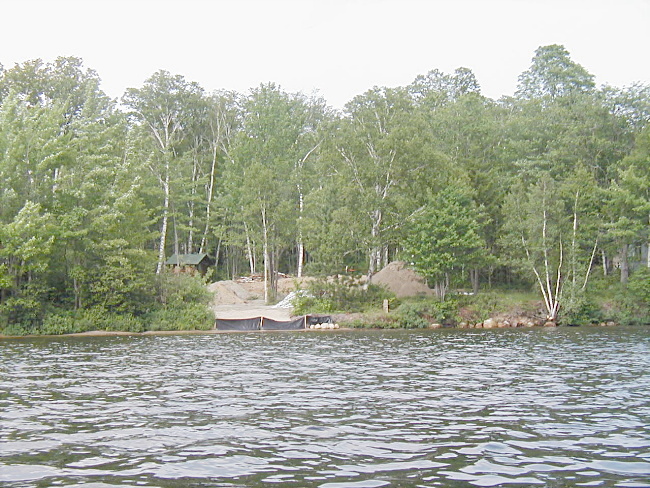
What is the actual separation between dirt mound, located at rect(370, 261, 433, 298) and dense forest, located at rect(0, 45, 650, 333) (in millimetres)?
1675

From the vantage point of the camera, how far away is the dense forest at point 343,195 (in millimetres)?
40312

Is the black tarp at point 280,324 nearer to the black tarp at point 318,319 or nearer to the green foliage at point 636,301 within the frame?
the black tarp at point 318,319

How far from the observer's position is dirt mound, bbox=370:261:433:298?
49250mm

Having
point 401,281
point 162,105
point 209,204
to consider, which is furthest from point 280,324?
point 162,105

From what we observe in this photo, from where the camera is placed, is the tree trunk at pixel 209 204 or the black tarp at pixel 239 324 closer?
the black tarp at pixel 239 324

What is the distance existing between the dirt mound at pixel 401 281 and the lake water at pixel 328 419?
2225 cm

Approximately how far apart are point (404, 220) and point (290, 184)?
46.2ft

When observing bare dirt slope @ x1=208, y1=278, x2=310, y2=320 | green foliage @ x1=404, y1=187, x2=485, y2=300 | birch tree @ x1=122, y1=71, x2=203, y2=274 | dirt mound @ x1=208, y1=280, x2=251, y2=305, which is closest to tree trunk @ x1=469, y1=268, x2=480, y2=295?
green foliage @ x1=404, y1=187, x2=485, y2=300

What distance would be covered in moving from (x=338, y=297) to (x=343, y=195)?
7.33 metres

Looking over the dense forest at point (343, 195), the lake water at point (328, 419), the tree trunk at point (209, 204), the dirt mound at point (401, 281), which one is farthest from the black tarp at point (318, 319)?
the tree trunk at point (209, 204)

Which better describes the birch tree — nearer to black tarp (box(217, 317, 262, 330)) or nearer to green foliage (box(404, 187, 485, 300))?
black tarp (box(217, 317, 262, 330))

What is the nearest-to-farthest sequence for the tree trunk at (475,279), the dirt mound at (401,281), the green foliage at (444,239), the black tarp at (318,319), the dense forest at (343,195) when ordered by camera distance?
the dense forest at (343,195) < the black tarp at (318,319) < the green foliage at (444,239) < the dirt mound at (401,281) < the tree trunk at (475,279)

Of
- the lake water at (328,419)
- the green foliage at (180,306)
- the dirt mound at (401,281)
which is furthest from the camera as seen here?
the dirt mound at (401,281)

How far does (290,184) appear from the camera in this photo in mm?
58906
